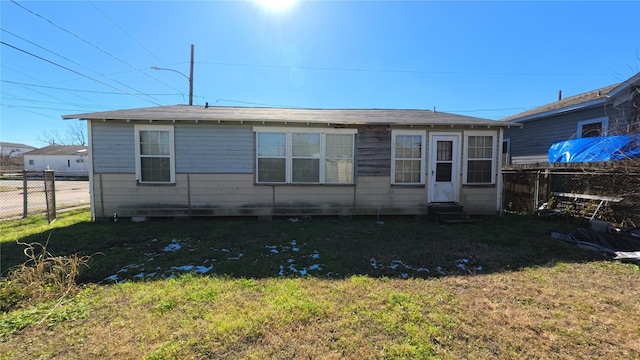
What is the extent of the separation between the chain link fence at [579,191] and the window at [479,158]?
5.71 ft

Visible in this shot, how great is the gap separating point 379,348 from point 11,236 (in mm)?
7379

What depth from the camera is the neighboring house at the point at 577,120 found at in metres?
8.04

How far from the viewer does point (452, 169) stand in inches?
305

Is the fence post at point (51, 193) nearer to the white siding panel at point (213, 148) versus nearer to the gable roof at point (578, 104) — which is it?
the white siding panel at point (213, 148)

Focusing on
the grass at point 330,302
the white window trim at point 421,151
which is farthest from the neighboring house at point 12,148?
the white window trim at point 421,151

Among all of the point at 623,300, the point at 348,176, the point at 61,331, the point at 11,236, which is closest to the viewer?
the point at 61,331

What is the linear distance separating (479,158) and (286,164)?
209 inches

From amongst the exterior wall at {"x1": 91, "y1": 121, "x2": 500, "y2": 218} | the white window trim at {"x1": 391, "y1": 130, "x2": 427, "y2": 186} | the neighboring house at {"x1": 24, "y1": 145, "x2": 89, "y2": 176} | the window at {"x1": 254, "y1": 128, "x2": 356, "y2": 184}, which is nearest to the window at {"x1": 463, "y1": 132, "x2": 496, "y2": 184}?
the exterior wall at {"x1": 91, "y1": 121, "x2": 500, "y2": 218}

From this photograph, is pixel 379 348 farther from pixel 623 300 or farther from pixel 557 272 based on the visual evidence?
pixel 557 272

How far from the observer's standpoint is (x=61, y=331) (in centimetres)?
261

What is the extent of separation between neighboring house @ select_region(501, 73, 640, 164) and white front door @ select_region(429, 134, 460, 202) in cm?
367

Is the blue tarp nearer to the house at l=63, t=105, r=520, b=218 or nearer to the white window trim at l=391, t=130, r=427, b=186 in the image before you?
the house at l=63, t=105, r=520, b=218

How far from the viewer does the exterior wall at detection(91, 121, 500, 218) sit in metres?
7.07

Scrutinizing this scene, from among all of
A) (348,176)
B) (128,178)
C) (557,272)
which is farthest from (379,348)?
(128,178)
